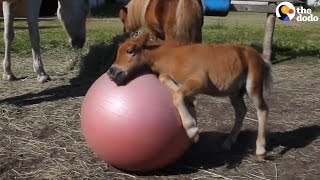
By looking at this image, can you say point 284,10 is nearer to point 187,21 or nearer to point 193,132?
point 187,21

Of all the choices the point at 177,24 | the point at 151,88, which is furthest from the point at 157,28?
the point at 151,88

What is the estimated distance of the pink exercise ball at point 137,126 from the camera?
3711 mm

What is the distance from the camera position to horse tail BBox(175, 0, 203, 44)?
5.44 meters

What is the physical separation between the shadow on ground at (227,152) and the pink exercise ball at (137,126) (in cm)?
26

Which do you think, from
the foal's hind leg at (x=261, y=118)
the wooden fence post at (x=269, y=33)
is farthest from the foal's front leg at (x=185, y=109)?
the wooden fence post at (x=269, y=33)

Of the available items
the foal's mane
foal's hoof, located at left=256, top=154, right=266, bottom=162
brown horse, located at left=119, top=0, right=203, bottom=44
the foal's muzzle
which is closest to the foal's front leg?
the foal's muzzle

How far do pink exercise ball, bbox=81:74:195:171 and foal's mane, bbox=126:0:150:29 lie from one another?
6.75 feet

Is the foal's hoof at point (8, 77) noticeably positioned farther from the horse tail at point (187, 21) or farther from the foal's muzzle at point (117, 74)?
the foal's muzzle at point (117, 74)

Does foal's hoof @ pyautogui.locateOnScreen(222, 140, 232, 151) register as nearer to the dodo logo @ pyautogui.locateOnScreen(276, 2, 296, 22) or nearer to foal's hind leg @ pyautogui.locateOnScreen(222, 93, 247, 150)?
foal's hind leg @ pyautogui.locateOnScreen(222, 93, 247, 150)

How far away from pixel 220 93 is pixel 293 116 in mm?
1742

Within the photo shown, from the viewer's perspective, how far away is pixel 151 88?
3.80 meters

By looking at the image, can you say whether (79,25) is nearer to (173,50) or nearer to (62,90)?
(62,90)

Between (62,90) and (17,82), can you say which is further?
(17,82)

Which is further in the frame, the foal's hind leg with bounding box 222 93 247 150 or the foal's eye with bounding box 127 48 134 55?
the foal's hind leg with bounding box 222 93 247 150
